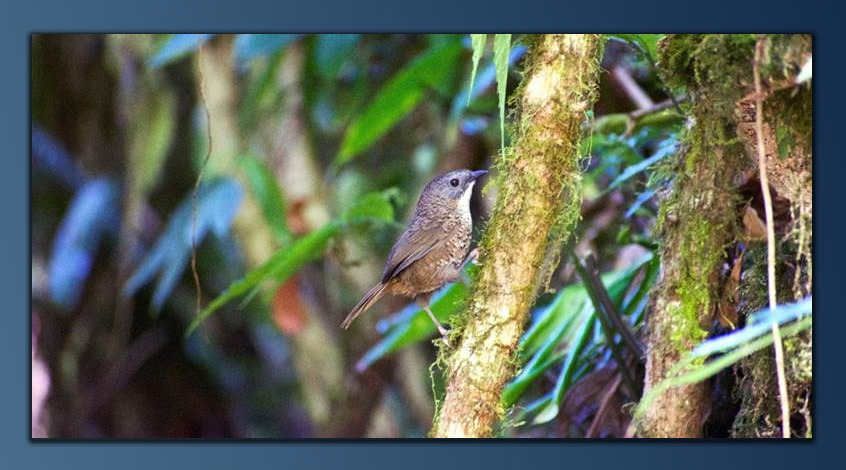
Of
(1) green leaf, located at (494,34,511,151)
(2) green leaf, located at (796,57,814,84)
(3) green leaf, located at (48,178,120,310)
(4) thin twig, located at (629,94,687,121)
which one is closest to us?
(1) green leaf, located at (494,34,511,151)

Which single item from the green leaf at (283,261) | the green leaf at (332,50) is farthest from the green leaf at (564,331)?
the green leaf at (332,50)

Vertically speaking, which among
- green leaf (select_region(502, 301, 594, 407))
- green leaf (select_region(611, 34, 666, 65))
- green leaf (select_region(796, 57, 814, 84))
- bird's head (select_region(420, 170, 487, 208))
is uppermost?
green leaf (select_region(611, 34, 666, 65))

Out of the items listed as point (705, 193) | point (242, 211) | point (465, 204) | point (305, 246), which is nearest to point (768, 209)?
point (705, 193)

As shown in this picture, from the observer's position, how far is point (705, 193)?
238 cm

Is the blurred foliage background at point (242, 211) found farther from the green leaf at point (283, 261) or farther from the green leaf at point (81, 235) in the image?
the green leaf at point (283, 261)

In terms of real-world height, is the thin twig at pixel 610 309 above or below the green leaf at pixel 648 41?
below

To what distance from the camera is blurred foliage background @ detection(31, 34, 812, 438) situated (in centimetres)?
355

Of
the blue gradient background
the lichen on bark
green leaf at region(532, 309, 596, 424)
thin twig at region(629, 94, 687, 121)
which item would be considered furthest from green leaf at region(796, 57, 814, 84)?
green leaf at region(532, 309, 596, 424)

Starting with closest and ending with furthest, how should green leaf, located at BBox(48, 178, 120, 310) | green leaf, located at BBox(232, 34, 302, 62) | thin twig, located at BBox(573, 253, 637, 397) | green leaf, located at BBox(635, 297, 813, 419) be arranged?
1. green leaf, located at BBox(635, 297, 813, 419)
2. thin twig, located at BBox(573, 253, 637, 397)
3. green leaf, located at BBox(232, 34, 302, 62)
4. green leaf, located at BBox(48, 178, 120, 310)

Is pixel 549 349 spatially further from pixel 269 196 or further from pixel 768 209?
pixel 269 196

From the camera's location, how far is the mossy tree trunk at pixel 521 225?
2.21 m

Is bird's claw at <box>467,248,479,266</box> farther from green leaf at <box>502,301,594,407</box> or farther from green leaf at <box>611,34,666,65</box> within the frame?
green leaf at <box>611,34,666,65</box>
